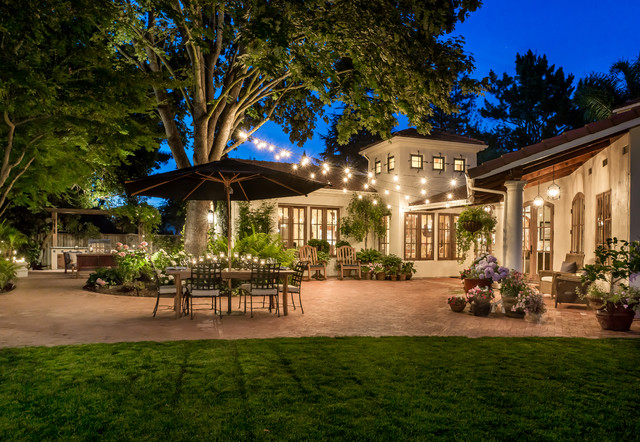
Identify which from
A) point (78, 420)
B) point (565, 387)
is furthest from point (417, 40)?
point (78, 420)

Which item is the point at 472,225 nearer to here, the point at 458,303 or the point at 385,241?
the point at 458,303

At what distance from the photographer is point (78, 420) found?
3.50 metres

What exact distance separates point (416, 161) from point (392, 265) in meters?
3.92

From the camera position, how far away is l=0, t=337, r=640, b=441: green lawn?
337 centimetres

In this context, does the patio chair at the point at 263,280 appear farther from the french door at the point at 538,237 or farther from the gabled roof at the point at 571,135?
the french door at the point at 538,237

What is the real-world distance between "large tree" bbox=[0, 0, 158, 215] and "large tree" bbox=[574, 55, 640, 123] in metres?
19.6

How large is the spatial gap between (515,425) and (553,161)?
7.30m

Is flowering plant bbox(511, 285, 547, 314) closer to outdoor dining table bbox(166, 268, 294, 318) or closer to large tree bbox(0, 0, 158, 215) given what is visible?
outdoor dining table bbox(166, 268, 294, 318)

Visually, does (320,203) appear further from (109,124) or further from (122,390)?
(122,390)

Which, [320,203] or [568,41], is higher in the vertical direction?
[568,41]

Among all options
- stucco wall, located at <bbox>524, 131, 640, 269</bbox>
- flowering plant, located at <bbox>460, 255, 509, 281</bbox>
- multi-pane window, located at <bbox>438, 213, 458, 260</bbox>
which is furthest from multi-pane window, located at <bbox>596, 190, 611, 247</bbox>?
multi-pane window, located at <bbox>438, 213, 458, 260</bbox>

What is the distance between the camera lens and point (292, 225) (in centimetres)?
1549

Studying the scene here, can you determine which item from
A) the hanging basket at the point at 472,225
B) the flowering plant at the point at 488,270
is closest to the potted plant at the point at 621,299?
the flowering plant at the point at 488,270

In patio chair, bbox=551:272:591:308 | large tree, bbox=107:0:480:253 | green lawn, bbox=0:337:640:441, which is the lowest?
green lawn, bbox=0:337:640:441
